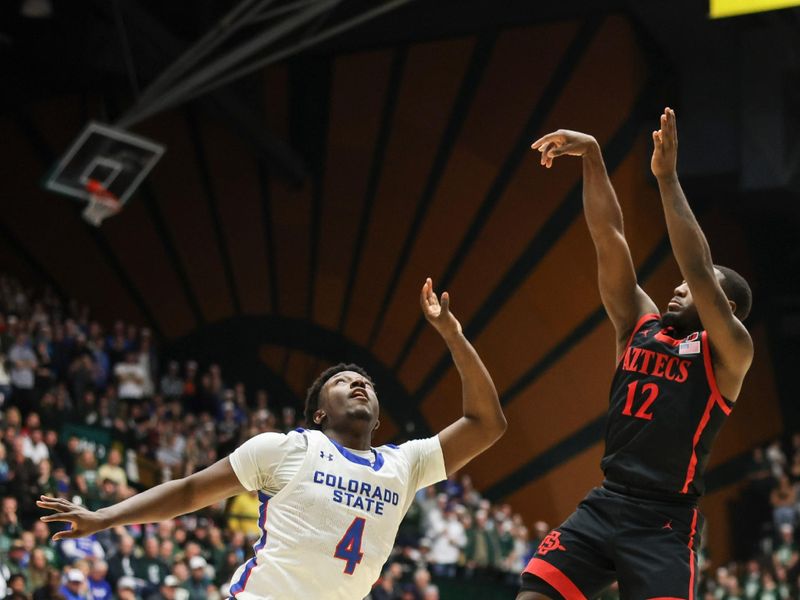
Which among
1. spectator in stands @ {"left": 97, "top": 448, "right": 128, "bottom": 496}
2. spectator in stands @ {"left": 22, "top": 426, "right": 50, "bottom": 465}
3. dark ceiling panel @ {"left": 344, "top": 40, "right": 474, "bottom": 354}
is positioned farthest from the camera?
dark ceiling panel @ {"left": 344, "top": 40, "right": 474, "bottom": 354}

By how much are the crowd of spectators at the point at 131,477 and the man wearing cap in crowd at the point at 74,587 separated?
0.01 m

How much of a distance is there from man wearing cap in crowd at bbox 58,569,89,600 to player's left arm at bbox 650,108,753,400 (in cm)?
856

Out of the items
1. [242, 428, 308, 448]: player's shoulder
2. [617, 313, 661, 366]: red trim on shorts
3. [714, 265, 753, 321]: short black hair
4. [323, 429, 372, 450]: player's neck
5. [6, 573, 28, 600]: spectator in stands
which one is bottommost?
[6, 573, 28, 600]: spectator in stands

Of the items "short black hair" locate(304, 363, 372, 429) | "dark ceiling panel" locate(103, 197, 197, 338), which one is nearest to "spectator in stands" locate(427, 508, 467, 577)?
"dark ceiling panel" locate(103, 197, 197, 338)

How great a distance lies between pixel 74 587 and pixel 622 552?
834 centimetres

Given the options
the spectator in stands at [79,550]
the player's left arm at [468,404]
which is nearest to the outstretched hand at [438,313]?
the player's left arm at [468,404]

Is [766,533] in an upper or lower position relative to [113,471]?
upper

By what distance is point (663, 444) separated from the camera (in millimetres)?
5430

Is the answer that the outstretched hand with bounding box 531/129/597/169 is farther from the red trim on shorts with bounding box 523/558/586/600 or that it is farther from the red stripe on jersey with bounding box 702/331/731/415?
the red trim on shorts with bounding box 523/558/586/600

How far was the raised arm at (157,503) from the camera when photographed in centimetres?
502

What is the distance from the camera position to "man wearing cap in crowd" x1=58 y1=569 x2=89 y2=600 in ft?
40.6

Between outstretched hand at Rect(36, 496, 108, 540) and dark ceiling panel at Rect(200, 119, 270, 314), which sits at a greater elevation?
dark ceiling panel at Rect(200, 119, 270, 314)

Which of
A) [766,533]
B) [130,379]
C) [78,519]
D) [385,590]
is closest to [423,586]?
[385,590]

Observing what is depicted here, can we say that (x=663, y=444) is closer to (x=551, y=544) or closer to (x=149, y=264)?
(x=551, y=544)
